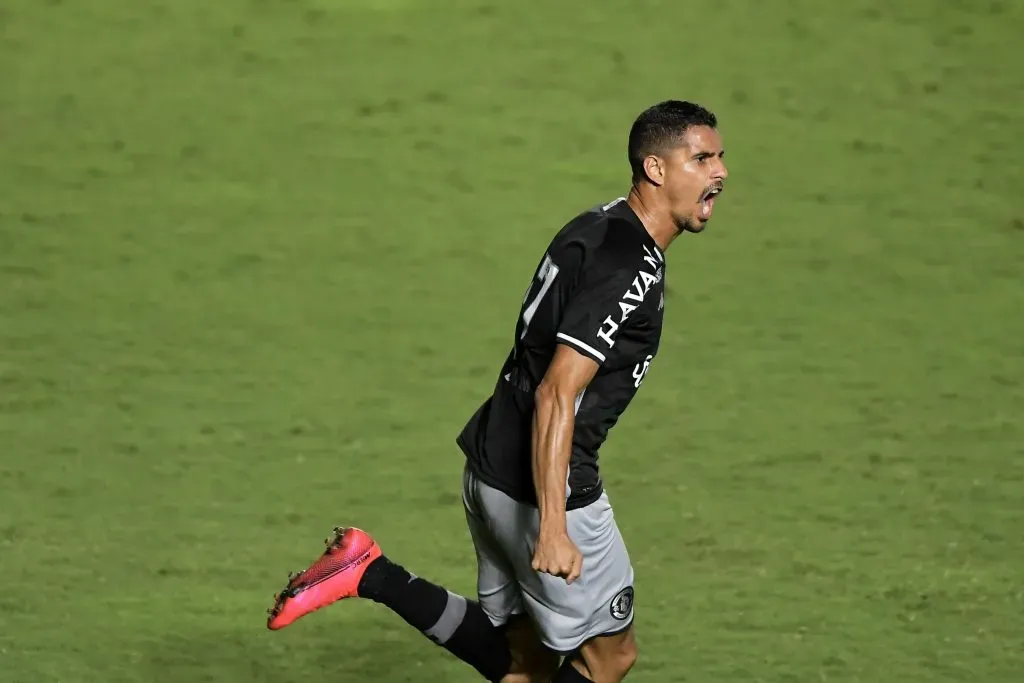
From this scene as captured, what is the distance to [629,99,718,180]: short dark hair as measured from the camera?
147 inches

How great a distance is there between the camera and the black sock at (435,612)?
13.5 feet

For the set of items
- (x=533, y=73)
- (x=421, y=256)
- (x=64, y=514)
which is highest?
(x=533, y=73)

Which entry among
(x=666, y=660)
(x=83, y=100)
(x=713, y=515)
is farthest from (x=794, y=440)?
(x=83, y=100)

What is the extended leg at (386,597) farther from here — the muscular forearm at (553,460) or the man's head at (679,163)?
the man's head at (679,163)

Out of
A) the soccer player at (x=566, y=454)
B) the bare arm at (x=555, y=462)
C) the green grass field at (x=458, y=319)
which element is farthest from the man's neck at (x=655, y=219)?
the green grass field at (x=458, y=319)

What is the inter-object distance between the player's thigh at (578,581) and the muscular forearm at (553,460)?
358 mm

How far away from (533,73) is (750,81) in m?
0.95

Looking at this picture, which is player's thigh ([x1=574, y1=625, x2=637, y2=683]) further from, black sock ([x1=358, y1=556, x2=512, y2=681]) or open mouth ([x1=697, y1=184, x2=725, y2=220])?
open mouth ([x1=697, y1=184, x2=725, y2=220])

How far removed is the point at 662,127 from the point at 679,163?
0.32 feet

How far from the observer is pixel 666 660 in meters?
4.72

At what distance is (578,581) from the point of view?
12.5ft

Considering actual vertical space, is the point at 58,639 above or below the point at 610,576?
below

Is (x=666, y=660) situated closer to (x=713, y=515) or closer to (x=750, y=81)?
(x=713, y=515)

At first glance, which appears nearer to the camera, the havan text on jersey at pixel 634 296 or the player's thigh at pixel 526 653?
the havan text on jersey at pixel 634 296
